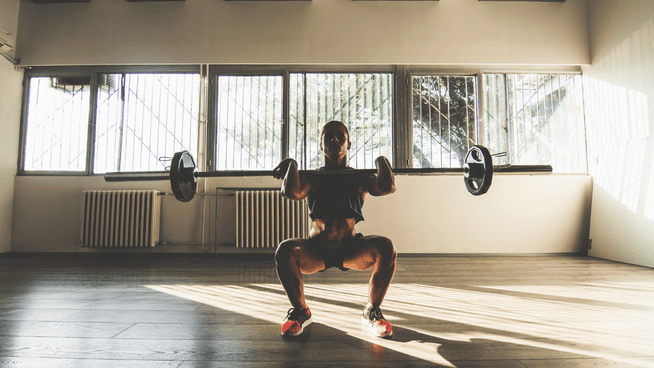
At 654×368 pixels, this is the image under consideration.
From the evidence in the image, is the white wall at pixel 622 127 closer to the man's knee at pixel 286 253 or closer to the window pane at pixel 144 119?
the man's knee at pixel 286 253

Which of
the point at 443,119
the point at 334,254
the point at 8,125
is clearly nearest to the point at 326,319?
the point at 334,254

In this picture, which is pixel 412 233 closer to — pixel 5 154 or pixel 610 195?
pixel 610 195

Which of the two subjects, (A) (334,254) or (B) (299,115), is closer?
(A) (334,254)

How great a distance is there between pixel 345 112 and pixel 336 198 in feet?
9.03

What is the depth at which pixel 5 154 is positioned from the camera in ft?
12.5

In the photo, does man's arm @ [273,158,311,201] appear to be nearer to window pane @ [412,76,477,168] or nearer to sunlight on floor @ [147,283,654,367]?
sunlight on floor @ [147,283,654,367]

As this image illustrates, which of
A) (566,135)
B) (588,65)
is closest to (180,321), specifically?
(566,135)

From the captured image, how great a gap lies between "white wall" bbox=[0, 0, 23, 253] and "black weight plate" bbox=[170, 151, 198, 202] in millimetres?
3503

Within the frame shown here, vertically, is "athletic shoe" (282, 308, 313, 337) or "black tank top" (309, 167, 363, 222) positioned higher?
"black tank top" (309, 167, 363, 222)

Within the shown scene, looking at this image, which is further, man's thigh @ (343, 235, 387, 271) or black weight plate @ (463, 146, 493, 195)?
black weight plate @ (463, 146, 493, 195)

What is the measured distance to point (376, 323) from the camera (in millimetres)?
1364

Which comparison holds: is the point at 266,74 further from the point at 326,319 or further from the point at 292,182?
the point at 326,319

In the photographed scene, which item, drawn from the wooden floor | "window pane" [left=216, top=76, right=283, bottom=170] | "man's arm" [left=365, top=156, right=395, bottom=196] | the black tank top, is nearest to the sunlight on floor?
the wooden floor

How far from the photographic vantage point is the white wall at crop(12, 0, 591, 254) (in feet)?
12.5
